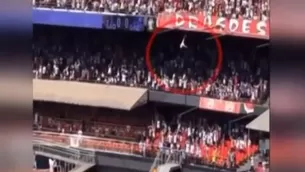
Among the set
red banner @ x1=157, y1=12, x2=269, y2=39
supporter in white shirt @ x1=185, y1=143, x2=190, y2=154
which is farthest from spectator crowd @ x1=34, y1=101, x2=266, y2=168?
red banner @ x1=157, y1=12, x2=269, y2=39

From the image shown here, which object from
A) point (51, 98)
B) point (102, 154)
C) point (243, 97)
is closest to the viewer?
point (243, 97)

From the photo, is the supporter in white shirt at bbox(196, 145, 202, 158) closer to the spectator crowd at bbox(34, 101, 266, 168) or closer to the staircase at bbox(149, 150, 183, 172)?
the spectator crowd at bbox(34, 101, 266, 168)

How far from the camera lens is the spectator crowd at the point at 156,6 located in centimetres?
426

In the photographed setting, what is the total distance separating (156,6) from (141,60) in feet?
1.21

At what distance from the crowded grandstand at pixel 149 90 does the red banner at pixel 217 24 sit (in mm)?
43

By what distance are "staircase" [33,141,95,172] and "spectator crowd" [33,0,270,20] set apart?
2.98 ft

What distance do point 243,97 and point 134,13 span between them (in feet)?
3.00

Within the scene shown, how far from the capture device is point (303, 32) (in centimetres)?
14

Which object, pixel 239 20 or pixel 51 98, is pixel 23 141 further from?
pixel 51 98

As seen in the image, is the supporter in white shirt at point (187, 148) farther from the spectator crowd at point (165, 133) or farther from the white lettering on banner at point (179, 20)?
the white lettering on banner at point (179, 20)

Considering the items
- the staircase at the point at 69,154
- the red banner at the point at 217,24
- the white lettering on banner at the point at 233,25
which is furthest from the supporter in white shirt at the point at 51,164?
the white lettering on banner at the point at 233,25

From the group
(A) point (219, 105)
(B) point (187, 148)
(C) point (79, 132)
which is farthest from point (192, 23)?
(C) point (79, 132)

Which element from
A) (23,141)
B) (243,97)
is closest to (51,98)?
(243,97)

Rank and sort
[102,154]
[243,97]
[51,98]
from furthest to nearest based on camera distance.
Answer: [51,98] < [102,154] < [243,97]
